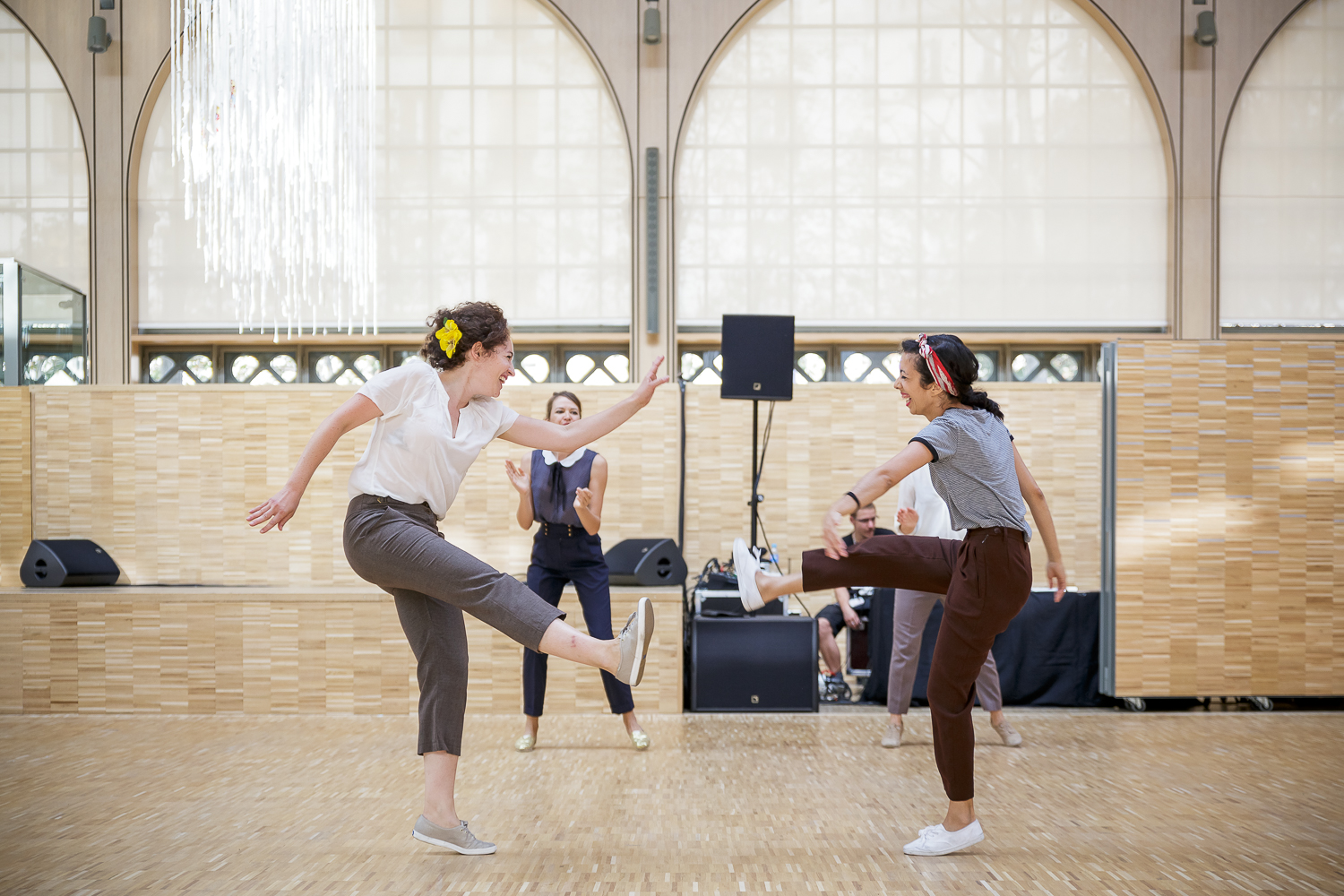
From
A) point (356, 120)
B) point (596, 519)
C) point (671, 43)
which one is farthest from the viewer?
point (671, 43)

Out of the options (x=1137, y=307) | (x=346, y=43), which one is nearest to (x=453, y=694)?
(x=346, y=43)

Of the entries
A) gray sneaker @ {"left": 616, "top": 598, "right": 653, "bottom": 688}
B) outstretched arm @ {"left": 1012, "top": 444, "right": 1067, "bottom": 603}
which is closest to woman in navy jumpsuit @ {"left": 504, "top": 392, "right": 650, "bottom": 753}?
gray sneaker @ {"left": 616, "top": 598, "right": 653, "bottom": 688}

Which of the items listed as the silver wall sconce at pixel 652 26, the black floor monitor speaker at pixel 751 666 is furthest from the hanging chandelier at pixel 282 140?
the black floor monitor speaker at pixel 751 666

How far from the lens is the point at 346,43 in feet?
19.9

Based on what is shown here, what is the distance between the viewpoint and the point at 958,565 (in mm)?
2557

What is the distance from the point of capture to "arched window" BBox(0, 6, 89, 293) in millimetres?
7395

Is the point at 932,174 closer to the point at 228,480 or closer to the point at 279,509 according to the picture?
the point at 228,480

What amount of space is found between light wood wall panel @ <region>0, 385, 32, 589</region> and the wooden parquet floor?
46.8 inches

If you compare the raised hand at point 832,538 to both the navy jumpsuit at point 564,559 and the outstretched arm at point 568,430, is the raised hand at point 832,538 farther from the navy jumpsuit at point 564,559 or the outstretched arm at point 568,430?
the navy jumpsuit at point 564,559

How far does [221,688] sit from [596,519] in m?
2.45

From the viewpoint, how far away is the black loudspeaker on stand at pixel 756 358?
4785 millimetres

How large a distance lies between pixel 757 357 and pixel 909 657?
1.73m

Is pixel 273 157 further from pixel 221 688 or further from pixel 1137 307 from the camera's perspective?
pixel 1137 307

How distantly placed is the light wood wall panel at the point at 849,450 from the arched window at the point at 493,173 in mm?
1846
